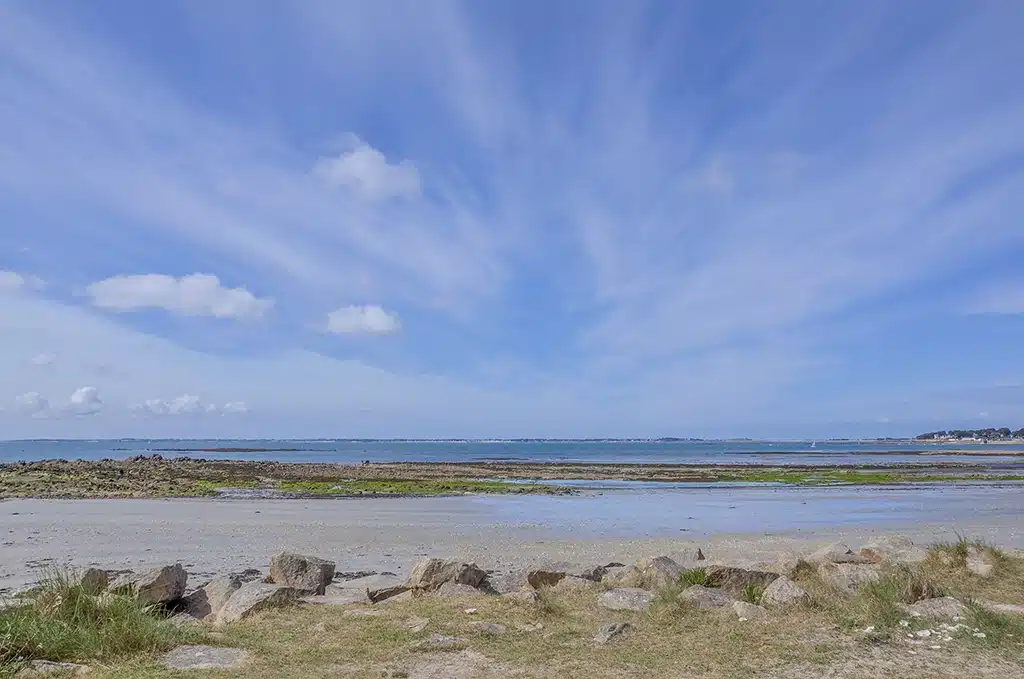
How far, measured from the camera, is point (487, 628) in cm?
927

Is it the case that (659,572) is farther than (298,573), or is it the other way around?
(298,573)

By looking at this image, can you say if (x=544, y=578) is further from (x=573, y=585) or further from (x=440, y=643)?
(x=440, y=643)

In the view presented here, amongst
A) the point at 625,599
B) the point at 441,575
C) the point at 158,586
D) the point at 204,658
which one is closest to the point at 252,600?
the point at 158,586

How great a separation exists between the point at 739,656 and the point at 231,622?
6423mm

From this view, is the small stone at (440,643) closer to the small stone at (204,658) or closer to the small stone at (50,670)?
the small stone at (204,658)

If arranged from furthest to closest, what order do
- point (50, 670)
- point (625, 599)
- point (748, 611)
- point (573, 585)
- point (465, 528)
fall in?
point (465, 528) < point (573, 585) < point (625, 599) < point (748, 611) < point (50, 670)

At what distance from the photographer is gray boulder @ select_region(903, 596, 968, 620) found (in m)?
9.25

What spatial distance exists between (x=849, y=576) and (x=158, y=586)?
400 inches

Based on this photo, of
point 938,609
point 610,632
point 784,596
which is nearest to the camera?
point 610,632

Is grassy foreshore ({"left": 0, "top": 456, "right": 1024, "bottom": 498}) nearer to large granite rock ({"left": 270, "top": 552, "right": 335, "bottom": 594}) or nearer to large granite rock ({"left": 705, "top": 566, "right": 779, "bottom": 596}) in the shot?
large granite rock ({"left": 270, "top": 552, "right": 335, "bottom": 594})

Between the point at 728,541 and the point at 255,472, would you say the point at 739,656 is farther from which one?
the point at 255,472

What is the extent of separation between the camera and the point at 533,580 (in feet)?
42.2

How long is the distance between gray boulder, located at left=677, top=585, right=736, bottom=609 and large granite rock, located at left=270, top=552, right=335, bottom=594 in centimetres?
594

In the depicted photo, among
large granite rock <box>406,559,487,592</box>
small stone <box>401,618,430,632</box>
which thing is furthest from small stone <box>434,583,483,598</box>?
small stone <box>401,618,430,632</box>
